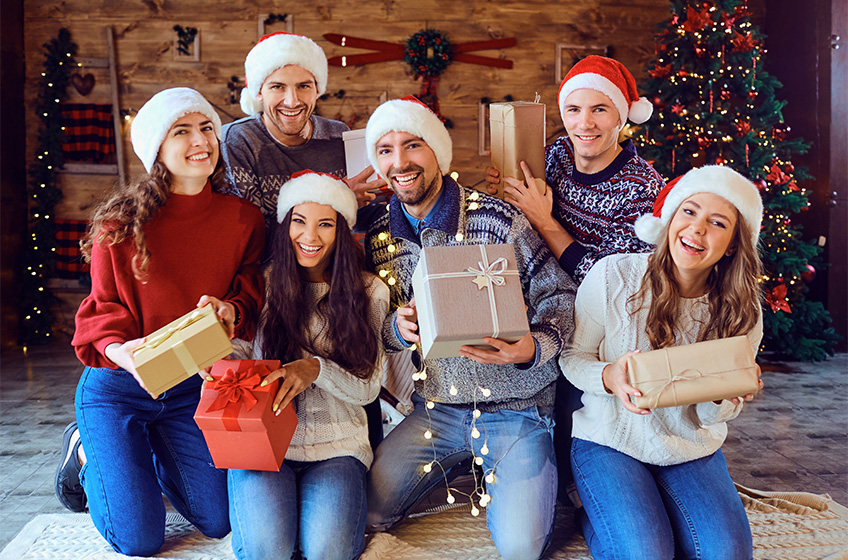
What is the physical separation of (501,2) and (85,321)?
14.6ft

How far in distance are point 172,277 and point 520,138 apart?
124cm

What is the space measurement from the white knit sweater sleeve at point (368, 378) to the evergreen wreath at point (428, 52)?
355 cm

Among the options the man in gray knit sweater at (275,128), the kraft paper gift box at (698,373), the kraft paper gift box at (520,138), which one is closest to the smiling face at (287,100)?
the man in gray knit sweater at (275,128)

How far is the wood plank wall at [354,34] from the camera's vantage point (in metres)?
5.20

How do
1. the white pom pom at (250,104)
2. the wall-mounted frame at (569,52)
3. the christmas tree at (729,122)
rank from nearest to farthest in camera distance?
the white pom pom at (250,104)
the christmas tree at (729,122)
the wall-mounted frame at (569,52)

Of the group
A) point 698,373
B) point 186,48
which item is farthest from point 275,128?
point 186,48

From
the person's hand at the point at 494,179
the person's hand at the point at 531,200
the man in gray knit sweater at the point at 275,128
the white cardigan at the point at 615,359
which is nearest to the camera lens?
the white cardigan at the point at 615,359

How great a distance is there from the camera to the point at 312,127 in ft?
8.92

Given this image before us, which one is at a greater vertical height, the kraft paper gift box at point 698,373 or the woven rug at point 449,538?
the kraft paper gift box at point 698,373

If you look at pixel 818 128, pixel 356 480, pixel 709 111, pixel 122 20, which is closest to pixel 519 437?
pixel 356 480

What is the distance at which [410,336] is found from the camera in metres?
1.98

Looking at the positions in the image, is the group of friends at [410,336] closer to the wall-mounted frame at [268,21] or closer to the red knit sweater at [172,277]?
the red knit sweater at [172,277]

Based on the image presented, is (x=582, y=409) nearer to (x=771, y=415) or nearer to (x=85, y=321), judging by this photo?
(x=85, y=321)

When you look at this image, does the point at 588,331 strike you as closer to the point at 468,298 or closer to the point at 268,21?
the point at 468,298
